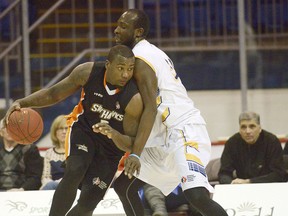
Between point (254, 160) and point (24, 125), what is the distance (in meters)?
2.97

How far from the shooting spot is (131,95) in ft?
16.1

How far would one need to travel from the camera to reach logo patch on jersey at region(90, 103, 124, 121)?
4.98 meters

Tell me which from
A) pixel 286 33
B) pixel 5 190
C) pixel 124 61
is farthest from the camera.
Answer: pixel 286 33

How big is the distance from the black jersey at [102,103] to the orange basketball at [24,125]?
44cm

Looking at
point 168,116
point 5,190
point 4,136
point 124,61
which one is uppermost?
point 124,61

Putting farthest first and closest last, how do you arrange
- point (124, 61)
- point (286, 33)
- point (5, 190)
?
point (286, 33)
point (5, 190)
point (124, 61)

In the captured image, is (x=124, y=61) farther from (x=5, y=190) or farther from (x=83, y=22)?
(x=83, y=22)

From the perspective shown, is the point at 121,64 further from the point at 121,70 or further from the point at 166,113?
the point at 166,113

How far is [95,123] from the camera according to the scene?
5035 mm

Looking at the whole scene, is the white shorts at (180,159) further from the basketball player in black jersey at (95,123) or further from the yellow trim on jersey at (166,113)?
the basketball player in black jersey at (95,123)

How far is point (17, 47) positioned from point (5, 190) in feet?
6.48

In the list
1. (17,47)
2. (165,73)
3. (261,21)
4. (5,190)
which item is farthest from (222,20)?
(165,73)

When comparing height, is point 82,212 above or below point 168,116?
below

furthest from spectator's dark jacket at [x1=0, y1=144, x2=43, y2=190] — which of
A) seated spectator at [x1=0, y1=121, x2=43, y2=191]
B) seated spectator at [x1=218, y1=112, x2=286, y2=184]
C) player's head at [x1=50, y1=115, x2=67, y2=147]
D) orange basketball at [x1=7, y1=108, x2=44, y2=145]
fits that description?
orange basketball at [x1=7, y1=108, x2=44, y2=145]
